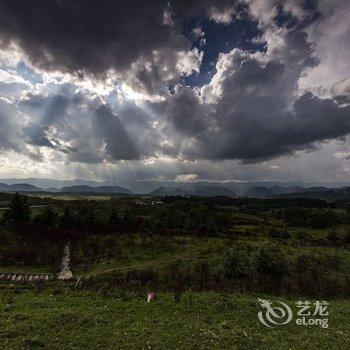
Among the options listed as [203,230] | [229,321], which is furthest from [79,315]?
[203,230]

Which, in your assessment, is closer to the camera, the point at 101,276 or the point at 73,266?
the point at 101,276

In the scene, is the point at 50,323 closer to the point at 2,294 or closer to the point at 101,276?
the point at 2,294

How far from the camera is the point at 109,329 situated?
54.9ft

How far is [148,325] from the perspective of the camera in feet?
57.8

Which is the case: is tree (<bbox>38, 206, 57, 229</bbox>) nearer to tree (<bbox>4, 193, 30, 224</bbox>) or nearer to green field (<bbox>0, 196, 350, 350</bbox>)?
tree (<bbox>4, 193, 30, 224</bbox>)

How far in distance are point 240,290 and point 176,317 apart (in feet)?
37.2

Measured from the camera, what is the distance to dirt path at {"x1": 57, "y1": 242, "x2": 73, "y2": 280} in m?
34.9

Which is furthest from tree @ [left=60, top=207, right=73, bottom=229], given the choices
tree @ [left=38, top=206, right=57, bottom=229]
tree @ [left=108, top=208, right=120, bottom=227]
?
tree @ [left=108, top=208, right=120, bottom=227]

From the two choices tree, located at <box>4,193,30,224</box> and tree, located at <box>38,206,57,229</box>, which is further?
tree, located at <box>38,206,57,229</box>

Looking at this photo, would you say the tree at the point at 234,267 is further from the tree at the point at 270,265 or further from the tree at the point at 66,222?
the tree at the point at 66,222

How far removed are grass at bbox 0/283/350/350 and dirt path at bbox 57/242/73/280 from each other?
1100 cm

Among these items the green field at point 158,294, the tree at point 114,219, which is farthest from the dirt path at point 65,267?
the tree at point 114,219

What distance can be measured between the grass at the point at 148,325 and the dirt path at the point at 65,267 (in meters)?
11.0

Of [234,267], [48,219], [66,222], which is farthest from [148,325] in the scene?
[66,222]
